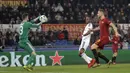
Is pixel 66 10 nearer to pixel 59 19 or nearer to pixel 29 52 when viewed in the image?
pixel 59 19

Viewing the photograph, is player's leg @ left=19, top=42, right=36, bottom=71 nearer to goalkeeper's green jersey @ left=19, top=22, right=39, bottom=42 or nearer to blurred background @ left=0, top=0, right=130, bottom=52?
goalkeeper's green jersey @ left=19, top=22, right=39, bottom=42

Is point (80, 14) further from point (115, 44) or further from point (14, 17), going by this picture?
point (115, 44)

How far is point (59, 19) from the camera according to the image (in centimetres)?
3008

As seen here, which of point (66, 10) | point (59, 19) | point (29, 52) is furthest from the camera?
point (66, 10)

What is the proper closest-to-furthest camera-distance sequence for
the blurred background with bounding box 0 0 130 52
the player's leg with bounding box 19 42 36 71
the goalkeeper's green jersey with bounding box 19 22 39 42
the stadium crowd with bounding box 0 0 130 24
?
the player's leg with bounding box 19 42 36 71, the goalkeeper's green jersey with bounding box 19 22 39 42, the blurred background with bounding box 0 0 130 52, the stadium crowd with bounding box 0 0 130 24

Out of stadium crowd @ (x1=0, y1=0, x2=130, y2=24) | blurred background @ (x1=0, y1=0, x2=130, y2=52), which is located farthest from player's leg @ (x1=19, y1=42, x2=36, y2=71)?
stadium crowd @ (x1=0, y1=0, x2=130, y2=24)

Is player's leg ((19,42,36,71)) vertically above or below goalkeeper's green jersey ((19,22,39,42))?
below

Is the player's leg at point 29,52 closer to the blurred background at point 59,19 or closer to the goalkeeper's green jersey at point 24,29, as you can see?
the goalkeeper's green jersey at point 24,29

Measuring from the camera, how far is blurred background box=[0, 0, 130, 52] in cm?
2684

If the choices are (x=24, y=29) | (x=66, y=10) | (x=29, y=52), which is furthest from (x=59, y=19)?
(x=29, y=52)

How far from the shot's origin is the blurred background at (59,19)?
2684 cm

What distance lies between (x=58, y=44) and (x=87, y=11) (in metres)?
5.43

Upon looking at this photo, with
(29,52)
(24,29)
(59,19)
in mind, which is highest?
(24,29)

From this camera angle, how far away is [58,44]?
2706 centimetres
